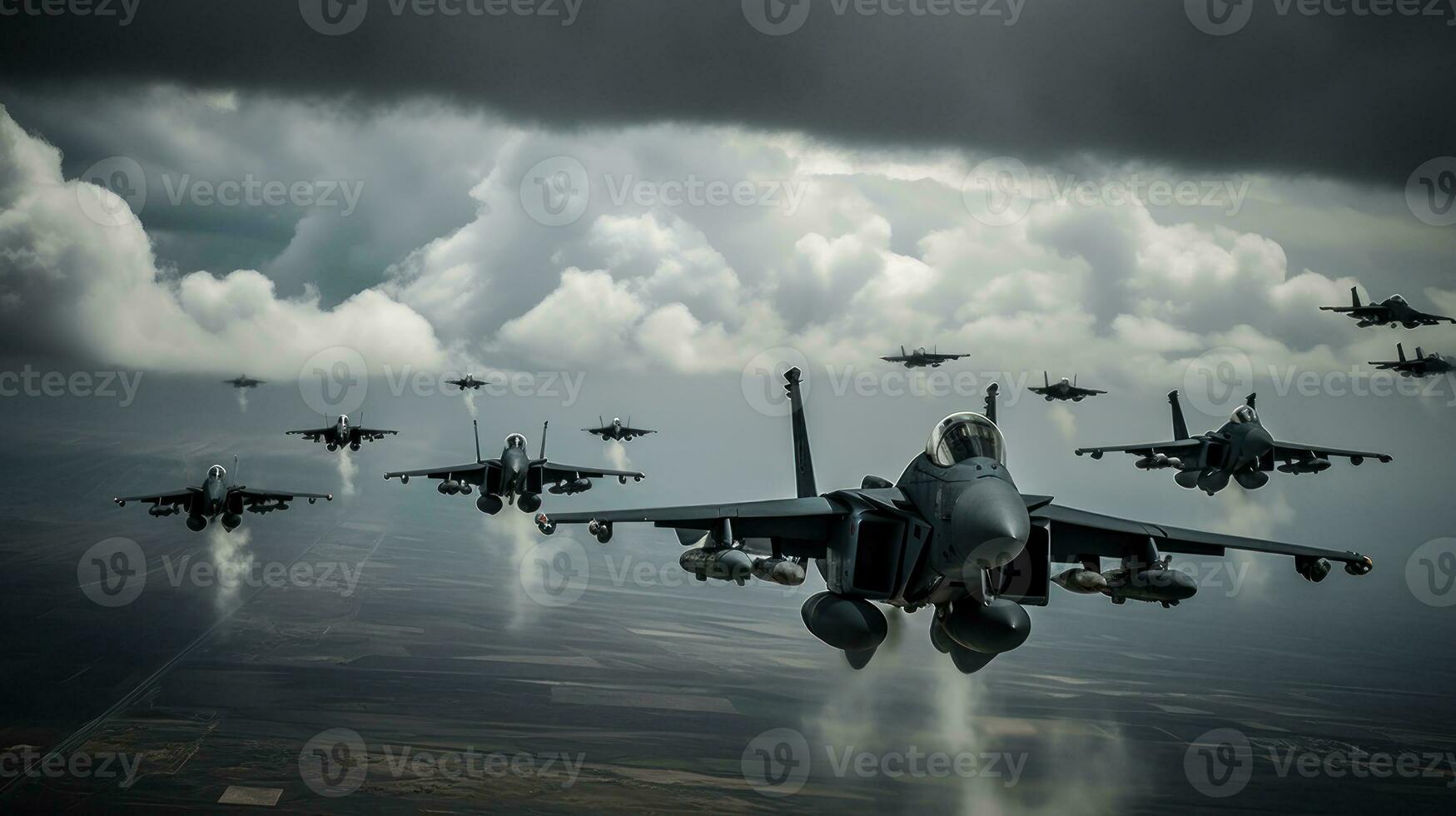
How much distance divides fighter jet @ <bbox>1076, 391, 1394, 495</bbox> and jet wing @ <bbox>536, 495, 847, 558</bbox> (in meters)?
36.2

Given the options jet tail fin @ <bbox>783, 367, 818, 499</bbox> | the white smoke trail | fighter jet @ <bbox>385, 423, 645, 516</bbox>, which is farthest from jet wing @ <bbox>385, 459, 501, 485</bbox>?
the white smoke trail

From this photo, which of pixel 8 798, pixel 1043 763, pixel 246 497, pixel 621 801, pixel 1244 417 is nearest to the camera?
pixel 1244 417

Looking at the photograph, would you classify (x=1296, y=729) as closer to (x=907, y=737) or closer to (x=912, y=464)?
(x=907, y=737)

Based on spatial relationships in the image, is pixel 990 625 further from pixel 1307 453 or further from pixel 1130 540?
pixel 1307 453

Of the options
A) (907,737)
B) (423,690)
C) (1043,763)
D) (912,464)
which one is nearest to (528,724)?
(423,690)

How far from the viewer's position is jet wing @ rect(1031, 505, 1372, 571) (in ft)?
74.9

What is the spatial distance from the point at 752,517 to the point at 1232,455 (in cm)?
4773

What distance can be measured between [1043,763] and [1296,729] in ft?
309

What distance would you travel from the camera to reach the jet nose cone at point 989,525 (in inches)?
712

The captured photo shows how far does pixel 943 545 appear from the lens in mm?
20141

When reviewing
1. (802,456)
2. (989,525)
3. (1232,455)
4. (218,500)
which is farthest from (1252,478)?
(218,500)

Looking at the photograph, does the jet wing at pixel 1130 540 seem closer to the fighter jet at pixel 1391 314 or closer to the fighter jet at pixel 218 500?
the fighter jet at pixel 1391 314

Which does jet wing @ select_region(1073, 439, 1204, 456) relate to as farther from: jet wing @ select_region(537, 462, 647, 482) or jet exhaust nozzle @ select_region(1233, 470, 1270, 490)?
jet wing @ select_region(537, 462, 647, 482)

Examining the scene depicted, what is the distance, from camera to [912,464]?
2230cm
